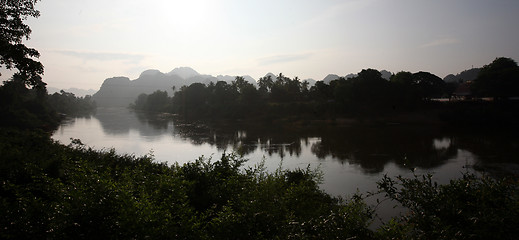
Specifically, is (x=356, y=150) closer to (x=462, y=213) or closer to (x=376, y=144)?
(x=376, y=144)

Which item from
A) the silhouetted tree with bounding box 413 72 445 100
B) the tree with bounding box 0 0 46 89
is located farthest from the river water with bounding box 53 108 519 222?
the silhouetted tree with bounding box 413 72 445 100

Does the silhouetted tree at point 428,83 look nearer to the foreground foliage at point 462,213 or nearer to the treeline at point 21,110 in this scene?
the foreground foliage at point 462,213

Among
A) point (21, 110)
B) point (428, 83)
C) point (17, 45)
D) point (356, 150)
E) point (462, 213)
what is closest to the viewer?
point (462, 213)

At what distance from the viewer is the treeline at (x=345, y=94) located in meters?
57.5

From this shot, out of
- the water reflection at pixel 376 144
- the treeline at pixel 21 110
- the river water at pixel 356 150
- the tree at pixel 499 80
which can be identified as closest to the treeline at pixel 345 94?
the tree at pixel 499 80

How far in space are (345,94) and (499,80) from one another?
27418 mm

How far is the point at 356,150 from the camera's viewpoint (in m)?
34.8

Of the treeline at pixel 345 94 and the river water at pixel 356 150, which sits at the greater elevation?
the treeline at pixel 345 94

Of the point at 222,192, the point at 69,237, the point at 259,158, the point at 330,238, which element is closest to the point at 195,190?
the point at 222,192

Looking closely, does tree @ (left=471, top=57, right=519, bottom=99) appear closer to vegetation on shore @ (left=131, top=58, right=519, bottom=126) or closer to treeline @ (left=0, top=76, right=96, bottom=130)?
vegetation on shore @ (left=131, top=58, right=519, bottom=126)

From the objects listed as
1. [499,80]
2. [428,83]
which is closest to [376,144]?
[499,80]

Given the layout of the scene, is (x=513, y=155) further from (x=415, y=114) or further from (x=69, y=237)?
(x=69, y=237)

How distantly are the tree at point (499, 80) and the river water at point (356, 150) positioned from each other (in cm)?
1567

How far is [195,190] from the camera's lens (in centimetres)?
850
